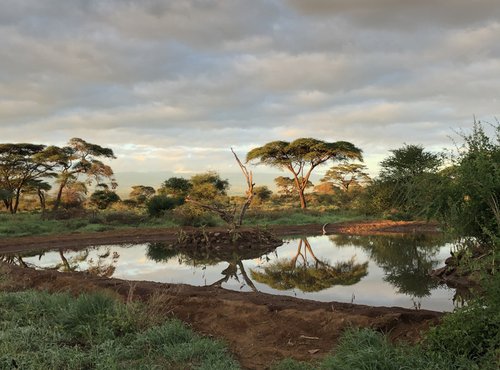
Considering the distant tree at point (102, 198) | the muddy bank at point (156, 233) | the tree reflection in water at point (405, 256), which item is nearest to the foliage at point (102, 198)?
the distant tree at point (102, 198)

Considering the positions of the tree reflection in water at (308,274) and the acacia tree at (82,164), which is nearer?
the tree reflection in water at (308,274)

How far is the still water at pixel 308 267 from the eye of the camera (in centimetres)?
919

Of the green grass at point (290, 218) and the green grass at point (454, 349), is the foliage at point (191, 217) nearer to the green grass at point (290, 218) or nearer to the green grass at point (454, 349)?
the green grass at point (290, 218)

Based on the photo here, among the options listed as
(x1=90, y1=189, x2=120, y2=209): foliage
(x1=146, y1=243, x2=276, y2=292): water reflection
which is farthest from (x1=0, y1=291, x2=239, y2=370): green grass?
(x1=90, y1=189, x2=120, y2=209): foliage

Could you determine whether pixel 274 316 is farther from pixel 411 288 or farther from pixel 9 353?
pixel 411 288

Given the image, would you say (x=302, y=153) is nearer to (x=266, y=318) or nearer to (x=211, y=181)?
(x=211, y=181)

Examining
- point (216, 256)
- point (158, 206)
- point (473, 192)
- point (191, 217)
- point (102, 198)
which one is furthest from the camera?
point (102, 198)

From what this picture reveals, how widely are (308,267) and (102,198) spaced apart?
39.9m

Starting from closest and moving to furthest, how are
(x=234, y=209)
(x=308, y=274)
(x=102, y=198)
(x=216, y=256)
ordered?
1. (x=308, y=274)
2. (x=216, y=256)
3. (x=234, y=209)
4. (x=102, y=198)

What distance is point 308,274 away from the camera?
456 inches

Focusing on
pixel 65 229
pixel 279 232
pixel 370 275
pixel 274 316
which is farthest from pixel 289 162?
pixel 274 316

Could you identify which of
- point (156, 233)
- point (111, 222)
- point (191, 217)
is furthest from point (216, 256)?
point (111, 222)

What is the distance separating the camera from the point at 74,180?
38.9 m

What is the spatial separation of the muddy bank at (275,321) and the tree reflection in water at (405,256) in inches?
70.7
